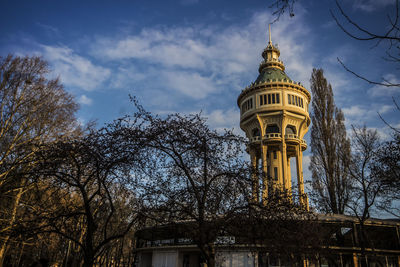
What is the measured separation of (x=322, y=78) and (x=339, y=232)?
56.5ft

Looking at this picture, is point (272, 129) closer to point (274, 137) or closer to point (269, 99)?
point (274, 137)

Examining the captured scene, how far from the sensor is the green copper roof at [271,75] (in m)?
37.7

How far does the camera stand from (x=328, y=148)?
2836 cm

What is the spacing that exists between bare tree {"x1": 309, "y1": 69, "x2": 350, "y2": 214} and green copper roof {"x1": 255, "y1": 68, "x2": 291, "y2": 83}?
5.13 meters

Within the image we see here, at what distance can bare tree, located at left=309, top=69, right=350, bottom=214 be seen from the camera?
25.5 m

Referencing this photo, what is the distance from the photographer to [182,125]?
11469 mm

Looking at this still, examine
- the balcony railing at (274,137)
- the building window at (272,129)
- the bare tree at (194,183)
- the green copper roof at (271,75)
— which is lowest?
the bare tree at (194,183)

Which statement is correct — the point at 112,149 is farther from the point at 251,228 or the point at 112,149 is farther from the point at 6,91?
the point at 6,91

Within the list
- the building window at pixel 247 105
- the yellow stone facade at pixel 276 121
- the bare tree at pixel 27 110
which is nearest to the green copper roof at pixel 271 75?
the yellow stone facade at pixel 276 121

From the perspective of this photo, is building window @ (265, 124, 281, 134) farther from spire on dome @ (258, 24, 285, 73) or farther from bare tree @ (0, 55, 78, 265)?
bare tree @ (0, 55, 78, 265)

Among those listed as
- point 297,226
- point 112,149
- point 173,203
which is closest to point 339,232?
point 297,226

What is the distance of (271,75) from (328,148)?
46.2ft

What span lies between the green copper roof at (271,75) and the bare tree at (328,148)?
5129 mm

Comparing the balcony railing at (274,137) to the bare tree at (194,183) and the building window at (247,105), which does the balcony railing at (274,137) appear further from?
the bare tree at (194,183)
